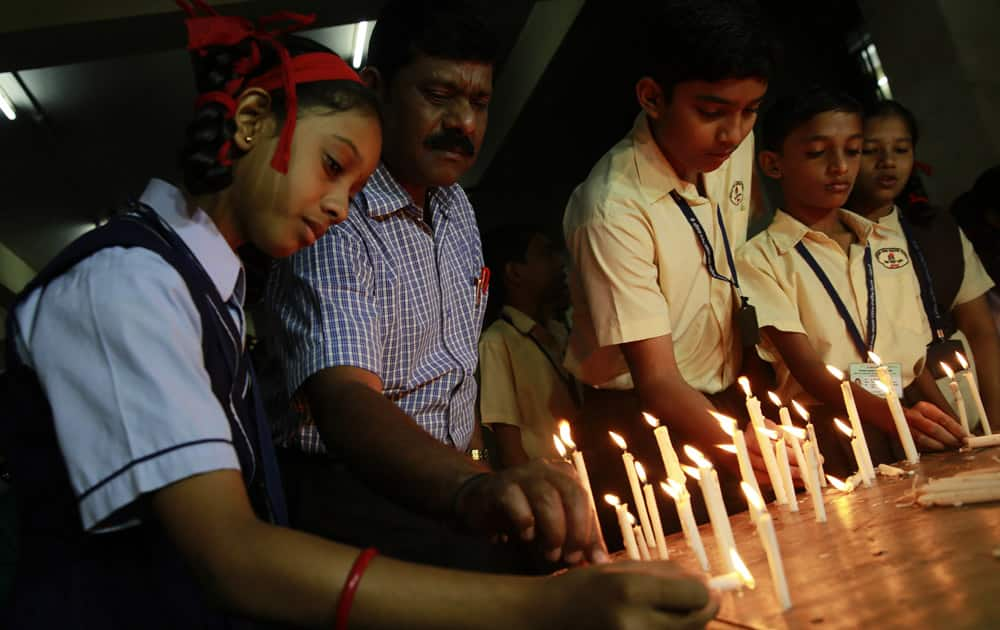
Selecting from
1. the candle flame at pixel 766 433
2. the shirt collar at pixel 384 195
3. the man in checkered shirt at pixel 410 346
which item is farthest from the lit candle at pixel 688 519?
the shirt collar at pixel 384 195

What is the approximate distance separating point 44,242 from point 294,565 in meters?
8.61

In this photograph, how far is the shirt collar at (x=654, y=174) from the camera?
7.92 feet

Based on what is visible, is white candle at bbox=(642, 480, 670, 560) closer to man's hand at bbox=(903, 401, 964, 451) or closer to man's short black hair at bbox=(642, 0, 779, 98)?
man's hand at bbox=(903, 401, 964, 451)

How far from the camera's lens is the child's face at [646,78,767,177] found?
→ 7.54ft

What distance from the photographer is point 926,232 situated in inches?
119

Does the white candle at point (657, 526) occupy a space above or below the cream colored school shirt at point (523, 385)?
below

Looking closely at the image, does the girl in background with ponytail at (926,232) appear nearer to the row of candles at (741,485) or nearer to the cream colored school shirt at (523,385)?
the row of candles at (741,485)

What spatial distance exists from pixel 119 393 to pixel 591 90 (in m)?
5.31

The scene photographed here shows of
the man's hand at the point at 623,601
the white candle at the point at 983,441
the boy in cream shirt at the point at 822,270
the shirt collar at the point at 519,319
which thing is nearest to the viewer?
the man's hand at the point at 623,601

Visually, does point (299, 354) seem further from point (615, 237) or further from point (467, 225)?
point (615, 237)

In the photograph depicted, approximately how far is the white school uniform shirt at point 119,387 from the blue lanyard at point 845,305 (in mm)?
2126

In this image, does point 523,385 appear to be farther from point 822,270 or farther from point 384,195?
point 384,195

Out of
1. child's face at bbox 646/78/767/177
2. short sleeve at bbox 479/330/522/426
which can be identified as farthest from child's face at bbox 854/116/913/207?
short sleeve at bbox 479/330/522/426

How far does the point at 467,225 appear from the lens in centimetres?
214
